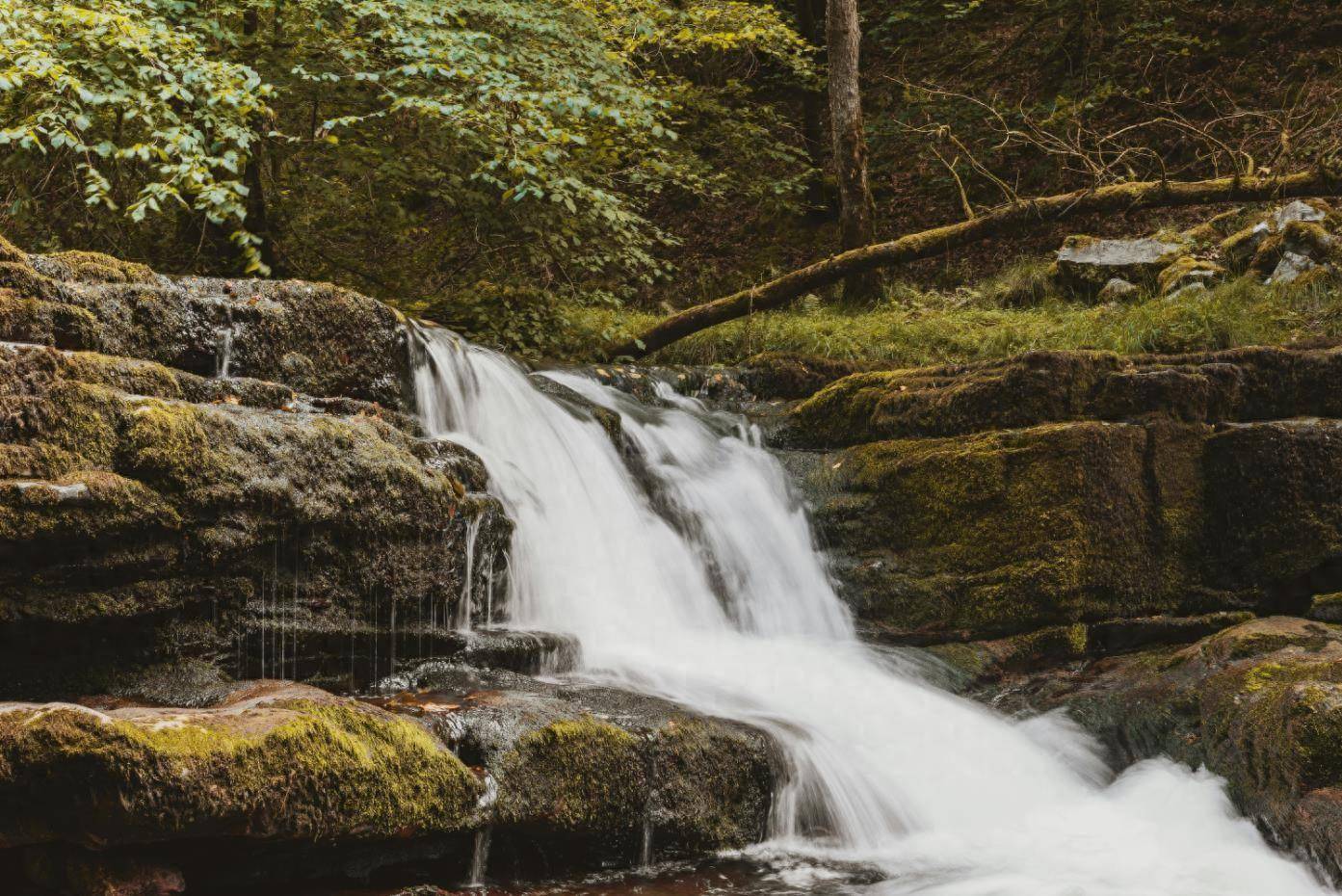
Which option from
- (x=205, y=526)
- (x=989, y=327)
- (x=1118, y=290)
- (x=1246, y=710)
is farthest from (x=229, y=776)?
(x=1118, y=290)

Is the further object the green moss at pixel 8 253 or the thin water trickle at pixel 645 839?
the green moss at pixel 8 253

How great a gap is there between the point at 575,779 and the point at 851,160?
1028 centimetres

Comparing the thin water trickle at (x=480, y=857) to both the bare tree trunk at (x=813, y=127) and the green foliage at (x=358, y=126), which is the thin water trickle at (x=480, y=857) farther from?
the bare tree trunk at (x=813, y=127)

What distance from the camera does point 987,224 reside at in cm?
1005

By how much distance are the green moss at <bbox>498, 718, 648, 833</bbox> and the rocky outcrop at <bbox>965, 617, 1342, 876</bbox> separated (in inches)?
107

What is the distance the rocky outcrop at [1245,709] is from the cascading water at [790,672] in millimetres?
143

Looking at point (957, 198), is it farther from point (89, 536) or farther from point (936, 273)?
point (89, 536)

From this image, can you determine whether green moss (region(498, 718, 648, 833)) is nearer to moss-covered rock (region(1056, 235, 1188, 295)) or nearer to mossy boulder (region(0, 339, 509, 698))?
mossy boulder (region(0, 339, 509, 698))

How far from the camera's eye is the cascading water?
4516 mm

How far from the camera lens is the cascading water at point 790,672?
452 centimetres

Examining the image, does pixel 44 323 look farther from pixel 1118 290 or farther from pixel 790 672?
pixel 1118 290

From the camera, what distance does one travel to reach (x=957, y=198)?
1480 cm

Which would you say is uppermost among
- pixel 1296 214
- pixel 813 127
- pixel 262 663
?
pixel 813 127

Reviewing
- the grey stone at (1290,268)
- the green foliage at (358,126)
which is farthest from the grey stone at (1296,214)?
the green foliage at (358,126)
